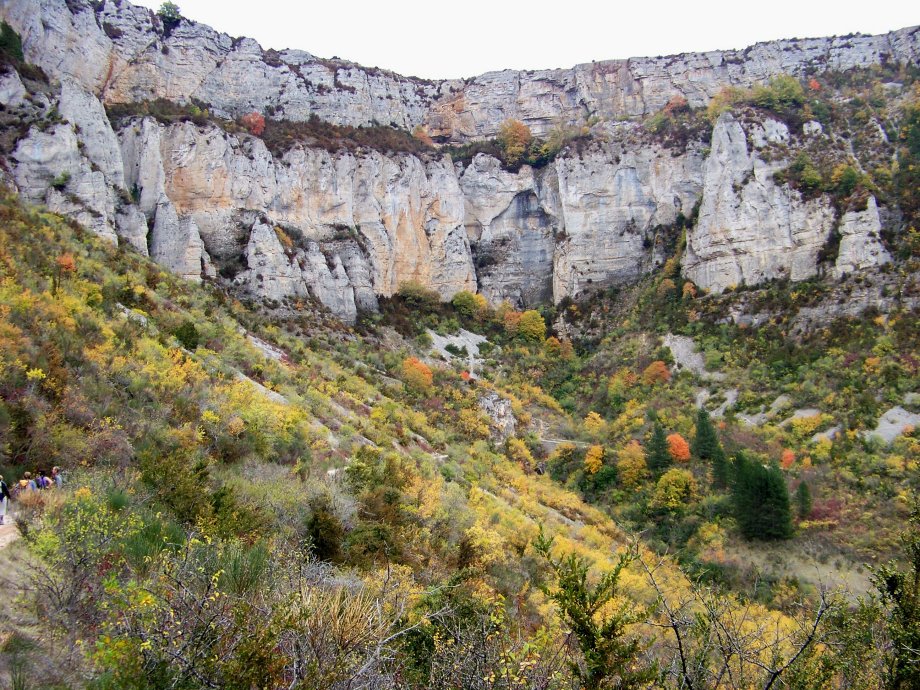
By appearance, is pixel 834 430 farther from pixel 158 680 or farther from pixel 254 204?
pixel 254 204

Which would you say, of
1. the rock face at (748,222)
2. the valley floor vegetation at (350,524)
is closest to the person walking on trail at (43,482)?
the valley floor vegetation at (350,524)

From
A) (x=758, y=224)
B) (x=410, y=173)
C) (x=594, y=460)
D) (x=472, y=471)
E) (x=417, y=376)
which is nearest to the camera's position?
(x=472, y=471)

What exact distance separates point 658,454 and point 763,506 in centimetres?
553

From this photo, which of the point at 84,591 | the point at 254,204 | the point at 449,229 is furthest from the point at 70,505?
the point at 449,229

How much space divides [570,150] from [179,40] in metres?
29.3

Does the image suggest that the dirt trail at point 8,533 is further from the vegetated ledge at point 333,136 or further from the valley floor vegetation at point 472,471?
the vegetated ledge at point 333,136

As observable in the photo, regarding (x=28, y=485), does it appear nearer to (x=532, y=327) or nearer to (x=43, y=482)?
(x=43, y=482)

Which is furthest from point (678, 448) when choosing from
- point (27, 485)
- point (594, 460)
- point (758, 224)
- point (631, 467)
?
point (27, 485)

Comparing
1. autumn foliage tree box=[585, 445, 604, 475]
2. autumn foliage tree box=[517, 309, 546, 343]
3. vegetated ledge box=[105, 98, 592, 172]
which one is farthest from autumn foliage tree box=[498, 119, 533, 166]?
autumn foliage tree box=[585, 445, 604, 475]

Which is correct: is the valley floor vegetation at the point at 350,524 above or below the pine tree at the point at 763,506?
above

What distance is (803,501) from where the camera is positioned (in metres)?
20.7

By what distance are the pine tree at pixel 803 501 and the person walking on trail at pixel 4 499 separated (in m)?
23.2

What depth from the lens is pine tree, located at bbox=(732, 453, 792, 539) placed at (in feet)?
65.0

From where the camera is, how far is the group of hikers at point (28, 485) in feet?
17.6
